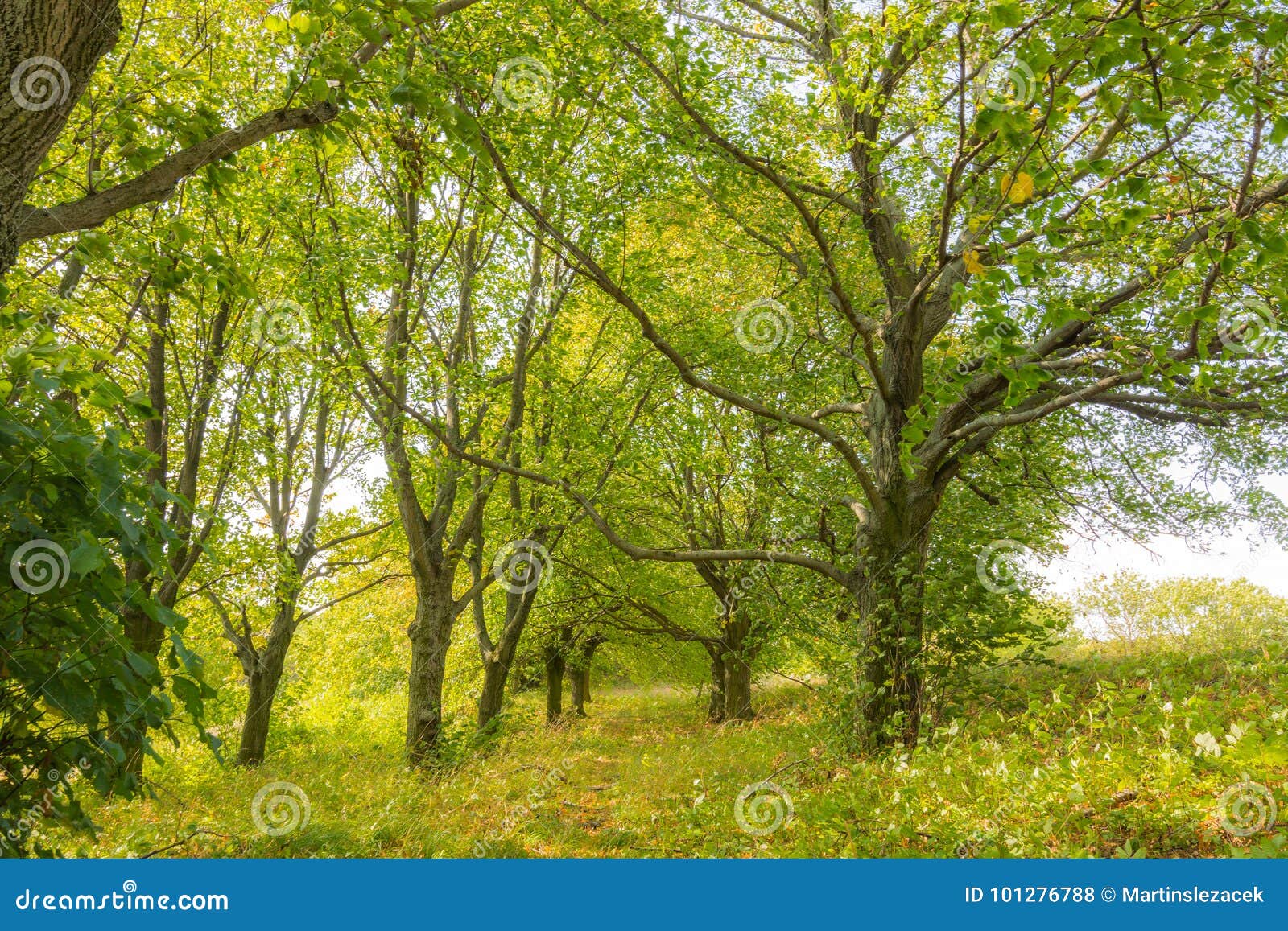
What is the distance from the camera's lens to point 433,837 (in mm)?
7680

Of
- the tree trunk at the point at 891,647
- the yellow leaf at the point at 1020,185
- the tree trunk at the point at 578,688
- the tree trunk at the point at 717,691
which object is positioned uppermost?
the yellow leaf at the point at 1020,185

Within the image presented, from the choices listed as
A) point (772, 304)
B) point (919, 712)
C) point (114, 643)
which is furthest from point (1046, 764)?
point (772, 304)

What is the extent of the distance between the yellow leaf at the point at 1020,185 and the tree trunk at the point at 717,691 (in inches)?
615

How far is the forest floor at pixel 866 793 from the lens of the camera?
4.77 meters

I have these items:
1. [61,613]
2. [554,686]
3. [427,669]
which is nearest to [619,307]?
[427,669]

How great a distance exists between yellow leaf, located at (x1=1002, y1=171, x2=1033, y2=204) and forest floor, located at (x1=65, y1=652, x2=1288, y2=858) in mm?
3414

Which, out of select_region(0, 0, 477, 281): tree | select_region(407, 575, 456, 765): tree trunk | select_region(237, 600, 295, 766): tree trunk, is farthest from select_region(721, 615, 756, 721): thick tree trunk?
select_region(0, 0, 477, 281): tree

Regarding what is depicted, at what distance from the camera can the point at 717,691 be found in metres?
19.9

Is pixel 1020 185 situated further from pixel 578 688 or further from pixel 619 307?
pixel 578 688

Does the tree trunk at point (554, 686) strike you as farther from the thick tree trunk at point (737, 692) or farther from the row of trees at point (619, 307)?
the row of trees at point (619, 307)

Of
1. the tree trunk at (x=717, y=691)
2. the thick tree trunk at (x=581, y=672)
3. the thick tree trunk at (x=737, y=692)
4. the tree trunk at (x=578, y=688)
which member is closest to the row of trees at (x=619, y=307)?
the thick tree trunk at (x=737, y=692)

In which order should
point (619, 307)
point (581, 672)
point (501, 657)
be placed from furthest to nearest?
point (581, 672) < point (501, 657) < point (619, 307)

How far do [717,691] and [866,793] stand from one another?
13551mm

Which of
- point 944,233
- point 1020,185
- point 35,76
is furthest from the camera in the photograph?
point 944,233
